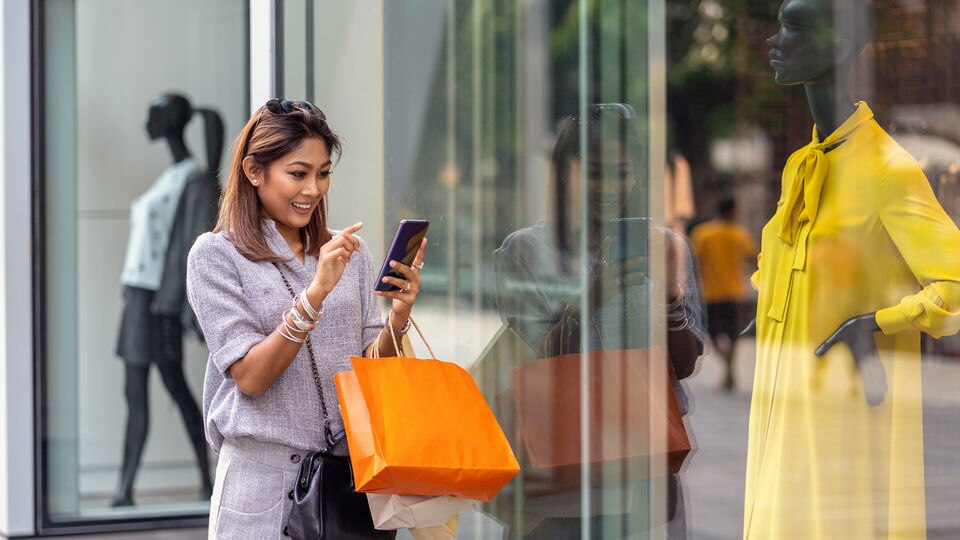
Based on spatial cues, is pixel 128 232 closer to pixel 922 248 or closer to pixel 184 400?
pixel 184 400

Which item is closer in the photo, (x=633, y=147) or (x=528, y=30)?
(x=633, y=147)

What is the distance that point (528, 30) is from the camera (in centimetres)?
373

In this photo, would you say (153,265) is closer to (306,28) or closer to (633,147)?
(306,28)

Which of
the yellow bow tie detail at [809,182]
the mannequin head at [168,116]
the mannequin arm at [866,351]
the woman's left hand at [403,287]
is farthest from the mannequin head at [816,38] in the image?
the mannequin head at [168,116]

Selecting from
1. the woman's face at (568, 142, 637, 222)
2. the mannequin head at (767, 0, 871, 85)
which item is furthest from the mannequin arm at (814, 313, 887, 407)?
the woman's face at (568, 142, 637, 222)

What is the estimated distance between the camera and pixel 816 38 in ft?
8.07

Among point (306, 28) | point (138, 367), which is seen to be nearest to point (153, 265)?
point (138, 367)

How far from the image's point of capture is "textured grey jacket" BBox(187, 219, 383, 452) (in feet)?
8.87

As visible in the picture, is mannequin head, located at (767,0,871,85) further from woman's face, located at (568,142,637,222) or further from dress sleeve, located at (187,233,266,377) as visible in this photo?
dress sleeve, located at (187,233,266,377)

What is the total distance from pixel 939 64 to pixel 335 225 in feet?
8.95

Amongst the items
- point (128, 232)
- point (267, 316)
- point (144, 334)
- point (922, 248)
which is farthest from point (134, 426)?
point (922, 248)

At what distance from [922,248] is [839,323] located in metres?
0.31

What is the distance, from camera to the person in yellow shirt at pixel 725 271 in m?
2.73

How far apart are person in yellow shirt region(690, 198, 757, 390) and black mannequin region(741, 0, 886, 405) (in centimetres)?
26
